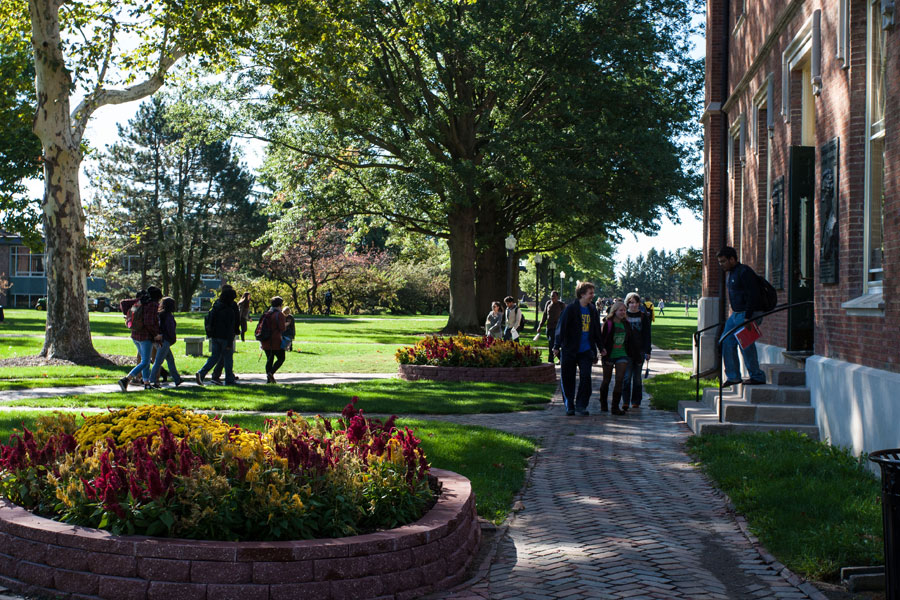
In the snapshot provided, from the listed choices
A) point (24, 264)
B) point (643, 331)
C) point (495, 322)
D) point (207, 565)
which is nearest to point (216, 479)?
point (207, 565)

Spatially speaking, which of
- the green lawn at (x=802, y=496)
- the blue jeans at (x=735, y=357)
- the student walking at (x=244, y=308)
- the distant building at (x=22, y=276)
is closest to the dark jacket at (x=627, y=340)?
the blue jeans at (x=735, y=357)

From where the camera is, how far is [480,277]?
3859cm

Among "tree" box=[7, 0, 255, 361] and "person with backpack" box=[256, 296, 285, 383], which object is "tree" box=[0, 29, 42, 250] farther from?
"person with backpack" box=[256, 296, 285, 383]

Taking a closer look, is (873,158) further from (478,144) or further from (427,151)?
(478,144)

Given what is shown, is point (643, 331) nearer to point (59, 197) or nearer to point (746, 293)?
point (746, 293)

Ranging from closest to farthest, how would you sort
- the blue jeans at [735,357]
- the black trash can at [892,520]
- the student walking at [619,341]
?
the black trash can at [892,520] < the blue jeans at [735,357] < the student walking at [619,341]

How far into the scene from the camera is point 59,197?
20.5m

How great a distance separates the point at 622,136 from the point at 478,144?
6009 mm

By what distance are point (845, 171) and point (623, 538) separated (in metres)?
5.89

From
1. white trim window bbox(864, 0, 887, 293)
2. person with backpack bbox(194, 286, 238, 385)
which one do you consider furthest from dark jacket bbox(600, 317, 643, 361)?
person with backpack bbox(194, 286, 238, 385)

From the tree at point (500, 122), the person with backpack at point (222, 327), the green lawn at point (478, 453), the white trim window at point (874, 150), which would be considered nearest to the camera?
the green lawn at point (478, 453)

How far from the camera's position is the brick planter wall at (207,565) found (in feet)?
14.8

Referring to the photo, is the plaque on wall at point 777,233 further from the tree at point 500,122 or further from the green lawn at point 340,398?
the tree at point 500,122

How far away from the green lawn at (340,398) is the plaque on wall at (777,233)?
4121 millimetres
